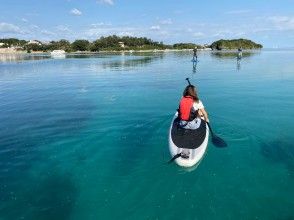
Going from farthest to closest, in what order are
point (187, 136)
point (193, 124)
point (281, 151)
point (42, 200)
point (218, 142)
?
point (218, 142) → point (281, 151) → point (193, 124) → point (187, 136) → point (42, 200)

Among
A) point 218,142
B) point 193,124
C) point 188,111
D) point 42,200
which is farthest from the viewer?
point 218,142

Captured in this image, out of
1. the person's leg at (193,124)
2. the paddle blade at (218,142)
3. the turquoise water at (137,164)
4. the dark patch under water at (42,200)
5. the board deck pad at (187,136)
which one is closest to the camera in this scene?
the dark patch under water at (42,200)

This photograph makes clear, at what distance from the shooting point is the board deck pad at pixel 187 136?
13.9m

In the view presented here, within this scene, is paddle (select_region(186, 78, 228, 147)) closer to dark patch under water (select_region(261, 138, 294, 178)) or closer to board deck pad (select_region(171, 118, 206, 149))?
board deck pad (select_region(171, 118, 206, 149))

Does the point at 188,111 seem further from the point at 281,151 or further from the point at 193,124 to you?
the point at 281,151

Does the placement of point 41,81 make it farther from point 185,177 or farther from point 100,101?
point 185,177

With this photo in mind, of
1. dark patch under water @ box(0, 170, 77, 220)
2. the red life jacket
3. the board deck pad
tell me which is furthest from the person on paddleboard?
dark patch under water @ box(0, 170, 77, 220)

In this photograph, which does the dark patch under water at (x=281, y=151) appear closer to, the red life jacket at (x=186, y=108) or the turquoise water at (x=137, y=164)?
the turquoise water at (x=137, y=164)

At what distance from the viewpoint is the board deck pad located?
1391 centimetres

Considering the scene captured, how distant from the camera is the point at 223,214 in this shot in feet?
35.0

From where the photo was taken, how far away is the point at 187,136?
1443cm

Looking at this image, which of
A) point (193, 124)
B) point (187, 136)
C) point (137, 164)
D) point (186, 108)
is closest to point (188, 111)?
point (186, 108)

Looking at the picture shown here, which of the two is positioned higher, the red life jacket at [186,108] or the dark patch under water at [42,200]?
the red life jacket at [186,108]

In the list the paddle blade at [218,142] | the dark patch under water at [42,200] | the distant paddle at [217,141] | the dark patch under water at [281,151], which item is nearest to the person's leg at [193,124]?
the distant paddle at [217,141]
